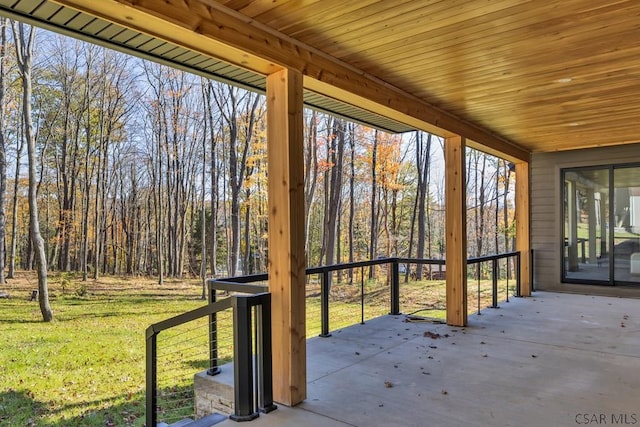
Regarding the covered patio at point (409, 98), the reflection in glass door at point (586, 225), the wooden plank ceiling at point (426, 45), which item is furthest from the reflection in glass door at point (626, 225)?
the wooden plank ceiling at point (426, 45)

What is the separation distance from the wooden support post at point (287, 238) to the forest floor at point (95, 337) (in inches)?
89.9

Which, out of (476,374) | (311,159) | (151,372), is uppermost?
(311,159)

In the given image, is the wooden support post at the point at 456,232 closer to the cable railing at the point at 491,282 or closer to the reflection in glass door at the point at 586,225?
the cable railing at the point at 491,282

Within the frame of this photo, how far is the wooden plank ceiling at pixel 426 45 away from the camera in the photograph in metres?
2.34

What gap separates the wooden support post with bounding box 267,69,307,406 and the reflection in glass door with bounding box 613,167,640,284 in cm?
683

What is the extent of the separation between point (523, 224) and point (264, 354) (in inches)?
255

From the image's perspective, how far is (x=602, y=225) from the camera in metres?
7.39

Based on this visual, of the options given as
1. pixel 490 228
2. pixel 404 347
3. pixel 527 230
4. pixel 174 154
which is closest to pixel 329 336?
pixel 404 347

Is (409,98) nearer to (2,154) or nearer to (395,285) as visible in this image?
(395,285)

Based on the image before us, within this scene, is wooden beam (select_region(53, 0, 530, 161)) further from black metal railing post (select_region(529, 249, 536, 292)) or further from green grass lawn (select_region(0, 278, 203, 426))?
green grass lawn (select_region(0, 278, 203, 426))

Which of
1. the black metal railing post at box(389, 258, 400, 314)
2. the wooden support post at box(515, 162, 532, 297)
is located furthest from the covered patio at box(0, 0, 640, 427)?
the wooden support post at box(515, 162, 532, 297)

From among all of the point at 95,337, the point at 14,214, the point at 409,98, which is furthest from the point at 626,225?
the point at 14,214

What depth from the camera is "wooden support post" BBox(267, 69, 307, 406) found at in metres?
2.86

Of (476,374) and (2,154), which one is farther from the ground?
(2,154)
